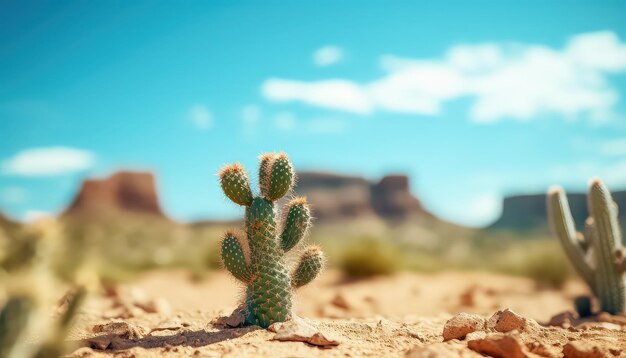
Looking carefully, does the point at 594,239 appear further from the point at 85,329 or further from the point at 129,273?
the point at 129,273

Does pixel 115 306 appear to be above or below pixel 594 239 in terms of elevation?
below

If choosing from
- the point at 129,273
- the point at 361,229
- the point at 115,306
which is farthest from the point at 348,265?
the point at 361,229

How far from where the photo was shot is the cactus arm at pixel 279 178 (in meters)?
6.07

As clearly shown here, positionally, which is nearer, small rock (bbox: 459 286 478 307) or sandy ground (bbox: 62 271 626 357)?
sandy ground (bbox: 62 271 626 357)

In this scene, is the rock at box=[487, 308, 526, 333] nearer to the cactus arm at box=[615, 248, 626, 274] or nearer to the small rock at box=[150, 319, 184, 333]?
the small rock at box=[150, 319, 184, 333]

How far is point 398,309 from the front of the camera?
1284 cm

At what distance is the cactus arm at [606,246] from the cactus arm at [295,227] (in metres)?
4.86

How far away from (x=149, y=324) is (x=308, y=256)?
198 centimetres

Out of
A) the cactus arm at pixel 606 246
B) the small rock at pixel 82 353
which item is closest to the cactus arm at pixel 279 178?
the small rock at pixel 82 353

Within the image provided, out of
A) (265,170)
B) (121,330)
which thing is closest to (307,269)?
(265,170)

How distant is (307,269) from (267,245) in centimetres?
51

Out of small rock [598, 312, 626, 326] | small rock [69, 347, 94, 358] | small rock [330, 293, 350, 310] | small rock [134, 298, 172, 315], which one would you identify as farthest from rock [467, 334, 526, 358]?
small rock [330, 293, 350, 310]

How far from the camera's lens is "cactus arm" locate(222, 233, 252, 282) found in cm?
592

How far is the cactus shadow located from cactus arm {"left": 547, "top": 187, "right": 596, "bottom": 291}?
17.8ft
